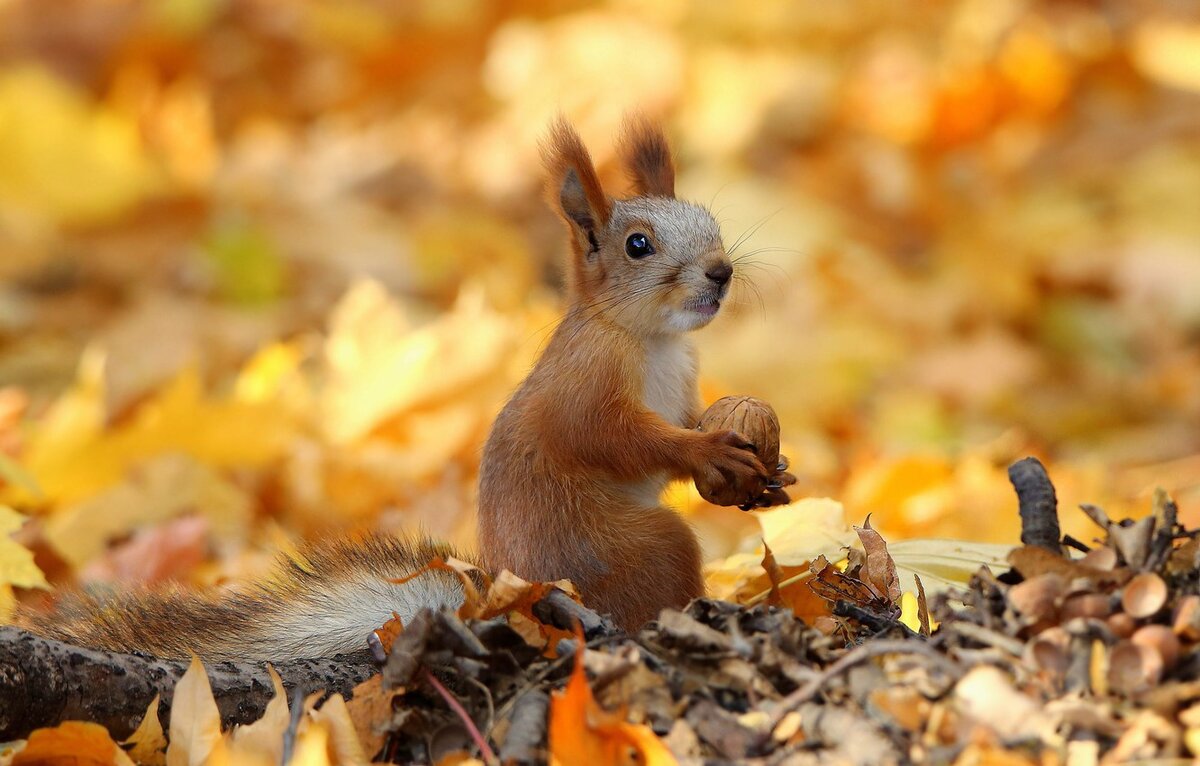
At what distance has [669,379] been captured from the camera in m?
1.86

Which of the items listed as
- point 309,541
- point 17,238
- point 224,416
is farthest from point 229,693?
point 17,238

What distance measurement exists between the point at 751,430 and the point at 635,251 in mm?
358

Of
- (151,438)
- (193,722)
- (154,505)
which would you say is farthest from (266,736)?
(151,438)

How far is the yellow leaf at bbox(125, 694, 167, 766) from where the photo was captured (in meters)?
1.41

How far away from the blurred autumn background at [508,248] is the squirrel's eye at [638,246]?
46 centimetres

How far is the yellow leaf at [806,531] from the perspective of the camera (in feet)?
5.95

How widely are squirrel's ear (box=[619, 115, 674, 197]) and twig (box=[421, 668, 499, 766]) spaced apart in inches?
35.4

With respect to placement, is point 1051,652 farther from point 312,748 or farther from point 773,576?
point 312,748

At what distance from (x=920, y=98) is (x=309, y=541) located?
4.06m

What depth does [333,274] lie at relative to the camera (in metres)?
4.42

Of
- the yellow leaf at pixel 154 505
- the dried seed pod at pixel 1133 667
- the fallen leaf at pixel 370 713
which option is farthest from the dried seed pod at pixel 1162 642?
the yellow leaf at pixel 154 505

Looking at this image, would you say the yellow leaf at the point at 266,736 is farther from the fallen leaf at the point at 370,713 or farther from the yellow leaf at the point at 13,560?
the yellow leaf at the point at 13,560

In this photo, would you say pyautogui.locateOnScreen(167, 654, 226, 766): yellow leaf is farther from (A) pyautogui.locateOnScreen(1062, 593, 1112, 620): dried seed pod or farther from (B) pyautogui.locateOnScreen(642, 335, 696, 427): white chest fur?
(A) pyautogui.locateOnScreen(1062, 593, 1112, 620): dried seed pod

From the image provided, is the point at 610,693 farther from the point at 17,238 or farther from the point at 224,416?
the point at 17,238
